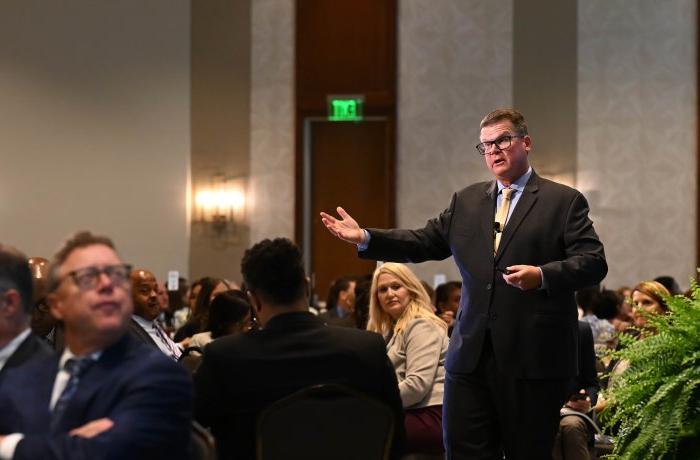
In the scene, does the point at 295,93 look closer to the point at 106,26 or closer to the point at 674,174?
the point at 106,26

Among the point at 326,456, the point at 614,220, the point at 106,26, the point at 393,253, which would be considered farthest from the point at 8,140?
the point at 326,456

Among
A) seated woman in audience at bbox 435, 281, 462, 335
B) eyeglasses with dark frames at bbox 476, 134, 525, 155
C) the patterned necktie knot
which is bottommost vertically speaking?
seated woman in audience at bbox 435, 281, 462, 335

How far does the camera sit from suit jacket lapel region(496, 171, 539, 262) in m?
4.00

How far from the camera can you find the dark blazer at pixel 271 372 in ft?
9.92

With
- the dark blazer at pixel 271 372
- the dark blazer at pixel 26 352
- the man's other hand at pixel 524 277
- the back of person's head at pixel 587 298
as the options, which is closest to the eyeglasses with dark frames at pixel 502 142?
the man's other hand at pixel 524 277

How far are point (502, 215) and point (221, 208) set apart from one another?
965 cm

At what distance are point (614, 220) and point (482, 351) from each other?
9.44 m

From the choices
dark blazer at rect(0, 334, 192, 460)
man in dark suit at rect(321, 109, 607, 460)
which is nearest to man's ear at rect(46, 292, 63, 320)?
dark blazer at rect(0, 334, 192, 460)

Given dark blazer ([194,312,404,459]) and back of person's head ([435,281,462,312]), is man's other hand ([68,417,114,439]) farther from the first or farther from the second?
back of person's head ([435,281,462,312])

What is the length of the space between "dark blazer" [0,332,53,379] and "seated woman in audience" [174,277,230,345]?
158 inches

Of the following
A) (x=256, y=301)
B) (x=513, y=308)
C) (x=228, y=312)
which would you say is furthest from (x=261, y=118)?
(x=256, y=301)

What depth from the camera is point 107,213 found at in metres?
13.8

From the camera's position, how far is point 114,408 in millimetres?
2320

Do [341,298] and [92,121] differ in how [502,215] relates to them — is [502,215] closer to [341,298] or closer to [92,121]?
[341,298]
